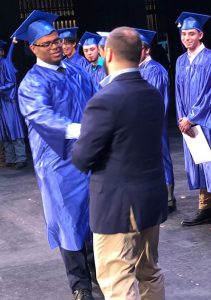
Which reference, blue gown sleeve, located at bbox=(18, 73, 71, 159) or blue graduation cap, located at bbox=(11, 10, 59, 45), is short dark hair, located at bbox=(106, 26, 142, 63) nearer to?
blue gown sleeve, located at bbox=(18, 73, 71, 159)

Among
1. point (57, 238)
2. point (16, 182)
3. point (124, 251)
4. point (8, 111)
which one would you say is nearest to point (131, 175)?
point (124, 251)

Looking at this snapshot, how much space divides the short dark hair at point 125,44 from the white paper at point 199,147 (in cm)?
272

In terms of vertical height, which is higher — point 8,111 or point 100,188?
point 100,188

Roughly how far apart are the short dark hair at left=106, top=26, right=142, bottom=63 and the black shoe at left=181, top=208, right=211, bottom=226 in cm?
316

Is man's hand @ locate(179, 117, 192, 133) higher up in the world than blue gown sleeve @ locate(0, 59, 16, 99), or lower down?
higher up

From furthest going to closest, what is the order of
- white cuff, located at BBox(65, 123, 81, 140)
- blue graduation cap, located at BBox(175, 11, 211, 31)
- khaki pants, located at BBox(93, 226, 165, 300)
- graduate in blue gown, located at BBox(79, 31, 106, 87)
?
graduate in blue gown, located at BBox(79, 31, 106, 87)
blue graduation cap, located at BBox(175, 11, 211, 31)
white cuff, located at BBox(65, 123, 81, 140)
khaki pants, located at BBox(93, 226, 165, 300)

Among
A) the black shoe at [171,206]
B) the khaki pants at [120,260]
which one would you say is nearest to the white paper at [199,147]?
the black shoe at [171,206]

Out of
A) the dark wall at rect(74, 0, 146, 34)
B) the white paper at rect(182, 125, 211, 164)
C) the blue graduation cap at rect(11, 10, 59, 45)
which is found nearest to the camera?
the blue graduation cap at rect(11, 10, 59, 45)

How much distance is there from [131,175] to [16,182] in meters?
6.04

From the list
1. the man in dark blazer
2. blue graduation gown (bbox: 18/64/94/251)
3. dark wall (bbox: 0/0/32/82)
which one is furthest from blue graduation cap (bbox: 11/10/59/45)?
dark wall (bbox: 0/0/32/82)

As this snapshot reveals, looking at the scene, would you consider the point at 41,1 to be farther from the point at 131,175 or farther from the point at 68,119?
the point at 131,175

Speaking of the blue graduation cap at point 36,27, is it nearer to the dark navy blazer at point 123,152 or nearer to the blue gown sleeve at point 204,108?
the dark navy blazer at point 123,152

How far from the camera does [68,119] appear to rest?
4125 millimetres

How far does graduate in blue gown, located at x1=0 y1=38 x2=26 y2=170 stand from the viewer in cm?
1006
